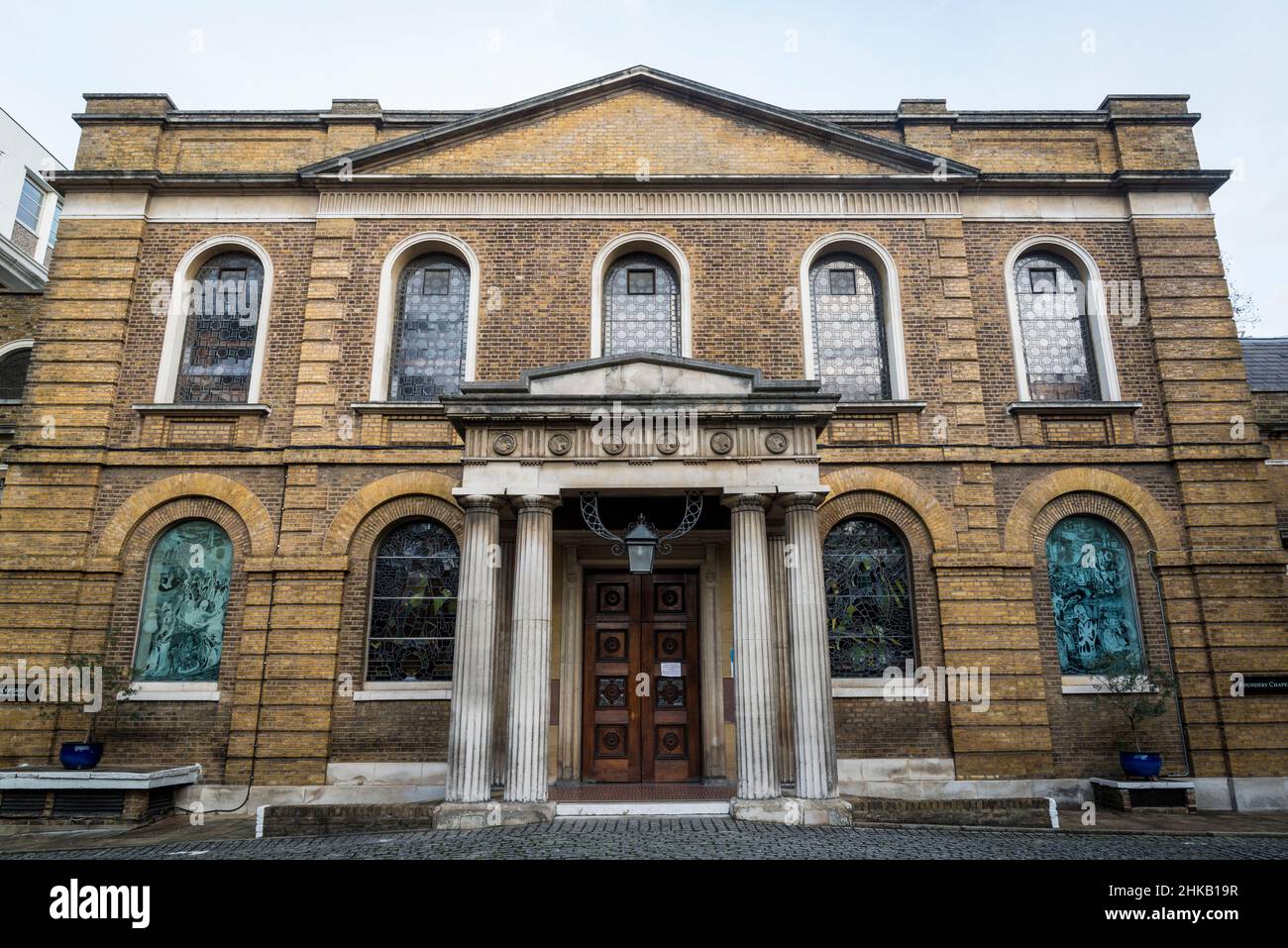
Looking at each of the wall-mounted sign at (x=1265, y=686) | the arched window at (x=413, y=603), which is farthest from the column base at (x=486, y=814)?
the wall-mounted sign at (x=1265, y=686)

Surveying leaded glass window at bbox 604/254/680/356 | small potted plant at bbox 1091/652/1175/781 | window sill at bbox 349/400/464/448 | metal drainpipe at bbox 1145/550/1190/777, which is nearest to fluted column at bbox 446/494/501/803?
window sill at bbox 349/400/464/448

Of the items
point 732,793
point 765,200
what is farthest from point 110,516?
point 765,200

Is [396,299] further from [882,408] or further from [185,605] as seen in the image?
[882,408]

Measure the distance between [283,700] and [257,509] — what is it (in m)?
2.97

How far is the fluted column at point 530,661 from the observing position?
8953mm

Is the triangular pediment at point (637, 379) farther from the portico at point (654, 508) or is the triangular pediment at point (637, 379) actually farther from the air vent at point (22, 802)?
the air vent at point (22, 802)

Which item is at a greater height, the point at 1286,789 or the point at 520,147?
the point at 520,147

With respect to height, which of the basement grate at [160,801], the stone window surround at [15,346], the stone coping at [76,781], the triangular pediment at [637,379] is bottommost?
the basement grate at [160,801]

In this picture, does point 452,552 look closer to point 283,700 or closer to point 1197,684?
point 283,700

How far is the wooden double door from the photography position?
448 inches

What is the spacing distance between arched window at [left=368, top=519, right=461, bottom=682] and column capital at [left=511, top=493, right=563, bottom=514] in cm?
234

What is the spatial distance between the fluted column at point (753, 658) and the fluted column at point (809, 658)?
12.8 inches

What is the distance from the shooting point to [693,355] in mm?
12461

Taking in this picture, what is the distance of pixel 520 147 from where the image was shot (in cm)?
1352
